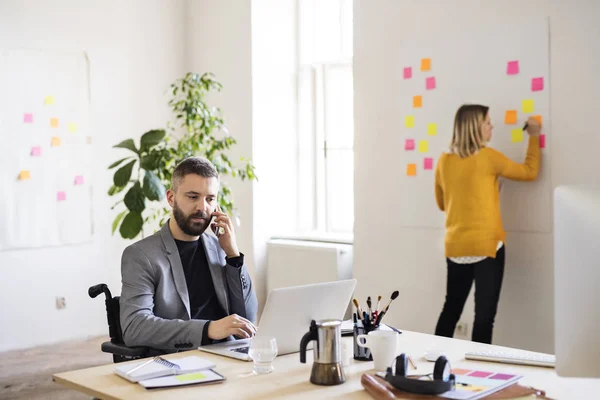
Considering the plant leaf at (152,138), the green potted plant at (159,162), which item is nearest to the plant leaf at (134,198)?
the green potted plant at (159,162)

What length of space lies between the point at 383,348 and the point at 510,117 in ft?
8.35

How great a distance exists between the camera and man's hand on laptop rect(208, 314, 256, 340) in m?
2.39

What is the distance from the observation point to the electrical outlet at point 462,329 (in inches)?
182

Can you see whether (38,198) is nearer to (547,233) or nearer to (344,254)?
(344,254)

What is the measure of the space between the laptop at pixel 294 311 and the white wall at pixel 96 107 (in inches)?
139

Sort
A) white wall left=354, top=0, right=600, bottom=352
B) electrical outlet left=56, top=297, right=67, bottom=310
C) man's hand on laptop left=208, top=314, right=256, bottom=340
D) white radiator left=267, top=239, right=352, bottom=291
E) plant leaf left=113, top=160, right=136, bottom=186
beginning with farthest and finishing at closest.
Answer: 1. electrical outlet left=56, top=297, right=67, bottom=310
2. white radiator left=267, top=239, right=352, bottom=291
3. plant leaf left=113, top=160, right=136, bottom=186
4. white wall left=354, top=0, right=600, bottom=352
5. man's hand on laptop left=208, top=314, right=256, bottom=340

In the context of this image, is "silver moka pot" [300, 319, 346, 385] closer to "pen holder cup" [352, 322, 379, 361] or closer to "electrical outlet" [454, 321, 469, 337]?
"pen holder cup" [352, 322, 379, 361]

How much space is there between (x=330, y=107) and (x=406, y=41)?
1143 mm

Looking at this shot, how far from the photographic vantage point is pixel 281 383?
2025mm

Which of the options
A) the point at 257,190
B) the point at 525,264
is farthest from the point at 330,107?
the point at 525,264

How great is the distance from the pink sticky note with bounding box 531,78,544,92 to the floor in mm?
3041

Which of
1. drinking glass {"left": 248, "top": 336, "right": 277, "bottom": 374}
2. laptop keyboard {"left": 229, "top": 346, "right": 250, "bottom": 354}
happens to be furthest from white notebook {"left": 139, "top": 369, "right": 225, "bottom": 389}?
laptop keyboard {"left": 229, "top": 346, "right": 250, "bottom": 354}

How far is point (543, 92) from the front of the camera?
4.19 meters

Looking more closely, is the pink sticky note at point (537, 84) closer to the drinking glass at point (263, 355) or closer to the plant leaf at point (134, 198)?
the plant leaf at point (134, 198)
